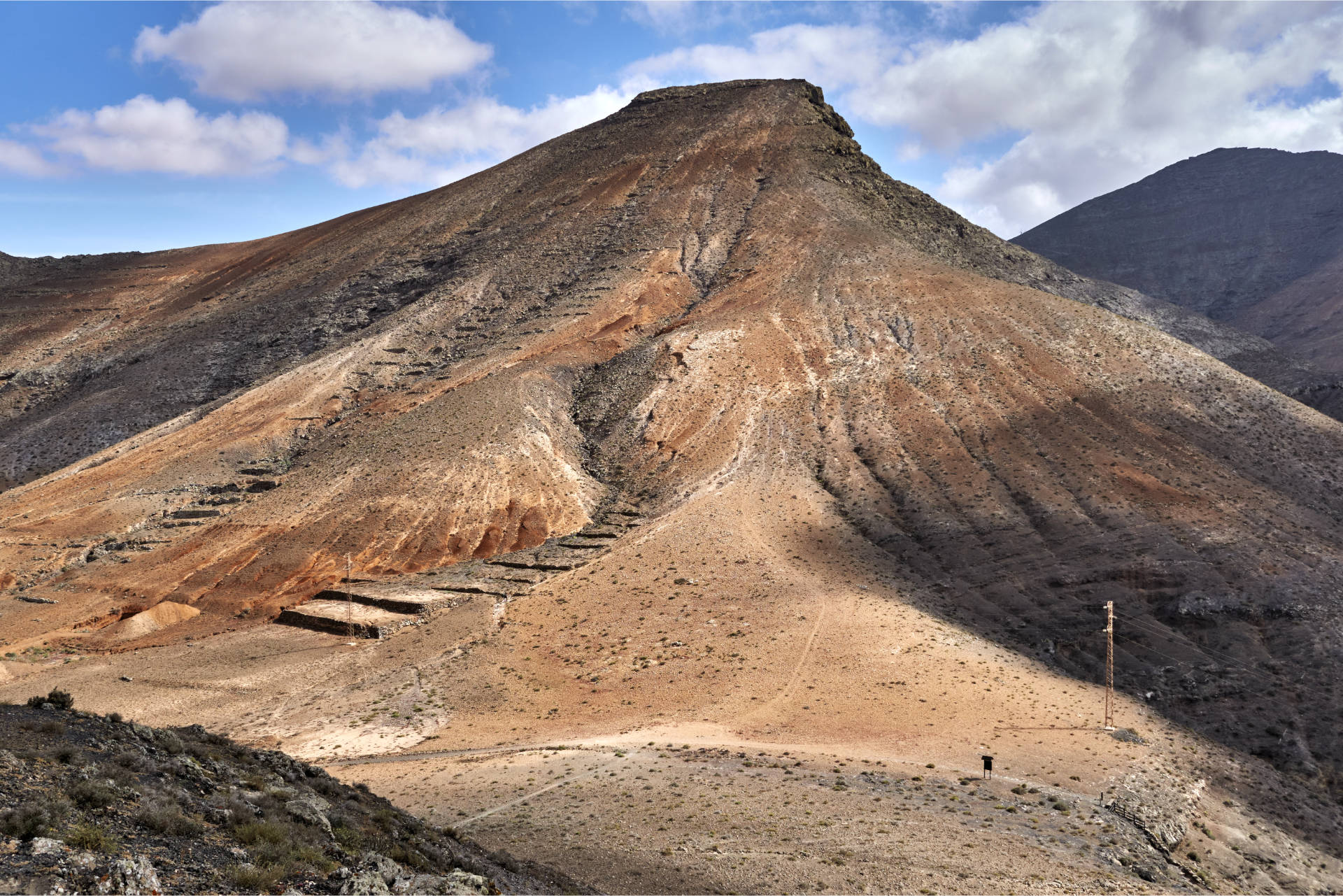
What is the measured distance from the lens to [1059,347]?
51.8 meters

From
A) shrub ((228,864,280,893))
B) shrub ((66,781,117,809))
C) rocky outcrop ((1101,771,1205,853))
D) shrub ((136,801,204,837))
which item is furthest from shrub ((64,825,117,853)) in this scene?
rocky outcrop ((1101,771,1205,853))

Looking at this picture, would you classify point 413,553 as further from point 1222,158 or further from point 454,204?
point 1222,158

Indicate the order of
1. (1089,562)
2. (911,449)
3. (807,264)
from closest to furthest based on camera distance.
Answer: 1. (1089,562)
2. (911,449)
3. (807,264)

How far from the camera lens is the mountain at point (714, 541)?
23094 millimetres

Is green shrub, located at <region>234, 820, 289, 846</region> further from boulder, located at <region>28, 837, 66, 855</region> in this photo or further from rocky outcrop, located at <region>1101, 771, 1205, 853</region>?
rocky outcrop, located at <region>1101, 771, 1205, 853</region>

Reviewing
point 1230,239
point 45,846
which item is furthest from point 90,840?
point 1230,239

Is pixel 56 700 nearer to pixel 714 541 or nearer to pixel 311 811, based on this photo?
pixel 311 811

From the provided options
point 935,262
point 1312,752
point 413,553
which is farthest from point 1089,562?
point 935,262

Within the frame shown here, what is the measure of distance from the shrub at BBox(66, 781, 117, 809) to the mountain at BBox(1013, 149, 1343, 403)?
110m

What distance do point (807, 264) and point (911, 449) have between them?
67.6ft

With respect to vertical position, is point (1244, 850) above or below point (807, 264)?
below

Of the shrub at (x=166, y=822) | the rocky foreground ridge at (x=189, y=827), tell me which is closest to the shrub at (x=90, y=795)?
the rocky foreground ridge at (x=189, y=827)

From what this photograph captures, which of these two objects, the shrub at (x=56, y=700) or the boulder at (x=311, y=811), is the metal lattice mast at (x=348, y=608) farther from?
the boulder at (x=311, y=811)

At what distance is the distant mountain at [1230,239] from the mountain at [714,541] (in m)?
50.2
